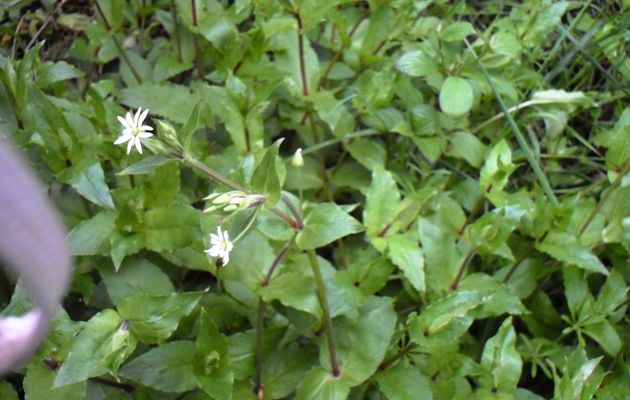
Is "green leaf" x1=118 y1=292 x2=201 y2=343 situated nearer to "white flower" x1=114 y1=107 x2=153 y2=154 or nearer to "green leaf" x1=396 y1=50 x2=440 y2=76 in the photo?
"white flower" x1=114 y1=107 x2=153 y2=154

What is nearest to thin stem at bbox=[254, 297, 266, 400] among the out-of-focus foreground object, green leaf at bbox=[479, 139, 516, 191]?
green leaf at bbox=[479, 139, 516, 191]

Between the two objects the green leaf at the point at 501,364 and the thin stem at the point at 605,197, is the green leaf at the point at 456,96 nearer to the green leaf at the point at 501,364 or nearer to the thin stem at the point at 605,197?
the thin stem at the point at 605,197

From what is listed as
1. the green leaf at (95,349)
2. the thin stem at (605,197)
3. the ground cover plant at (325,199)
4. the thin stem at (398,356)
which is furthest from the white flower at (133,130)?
the thin stem at (605,197)

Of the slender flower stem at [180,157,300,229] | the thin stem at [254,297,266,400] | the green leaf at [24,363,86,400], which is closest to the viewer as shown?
the slender flower stem at [180,157,300,229]

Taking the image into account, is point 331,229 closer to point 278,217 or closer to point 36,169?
point 278,217

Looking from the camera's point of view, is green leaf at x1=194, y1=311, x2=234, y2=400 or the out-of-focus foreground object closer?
the out-of-focus foreground object

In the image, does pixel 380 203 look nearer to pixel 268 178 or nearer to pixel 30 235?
pixel 268 178

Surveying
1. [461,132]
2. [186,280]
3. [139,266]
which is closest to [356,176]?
[461,132]
